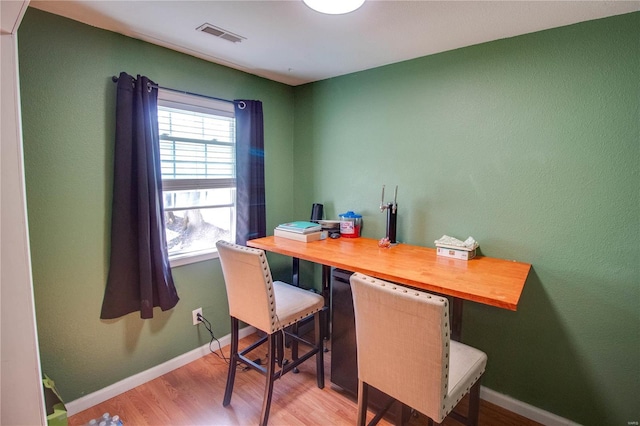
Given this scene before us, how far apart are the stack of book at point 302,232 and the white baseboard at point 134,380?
101cm

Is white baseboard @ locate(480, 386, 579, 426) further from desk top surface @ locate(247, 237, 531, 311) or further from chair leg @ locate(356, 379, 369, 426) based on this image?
chair leg @ locate(356, 379, 369, 426)

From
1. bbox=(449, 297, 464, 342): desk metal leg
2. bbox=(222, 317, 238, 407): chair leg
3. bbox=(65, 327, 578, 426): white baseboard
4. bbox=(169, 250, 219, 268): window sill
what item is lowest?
bbox=(65, 327, 578, 426): white baseboard

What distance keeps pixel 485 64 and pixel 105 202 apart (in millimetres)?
2435

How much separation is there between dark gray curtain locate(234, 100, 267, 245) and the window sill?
0.80ft

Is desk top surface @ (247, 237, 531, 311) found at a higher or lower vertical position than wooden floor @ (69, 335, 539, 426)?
higher

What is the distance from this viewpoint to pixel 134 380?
215cm

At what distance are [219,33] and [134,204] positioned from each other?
114cm

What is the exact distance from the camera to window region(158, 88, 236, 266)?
228cm

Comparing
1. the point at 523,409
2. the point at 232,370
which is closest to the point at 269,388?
the point at 232,370

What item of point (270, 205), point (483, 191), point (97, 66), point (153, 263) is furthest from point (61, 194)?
point (483, 191)

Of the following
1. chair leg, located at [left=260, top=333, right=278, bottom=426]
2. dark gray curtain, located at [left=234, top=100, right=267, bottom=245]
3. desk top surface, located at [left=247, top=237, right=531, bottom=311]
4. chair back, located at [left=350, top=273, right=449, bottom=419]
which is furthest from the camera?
dark gray curtain, located at [left=234, top=100, right=267, bottom=245]

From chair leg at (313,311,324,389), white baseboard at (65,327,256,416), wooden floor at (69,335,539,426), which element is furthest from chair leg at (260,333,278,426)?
white baseboard at (65,327,256,416)

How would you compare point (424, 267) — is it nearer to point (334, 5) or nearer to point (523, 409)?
point (523, 409)

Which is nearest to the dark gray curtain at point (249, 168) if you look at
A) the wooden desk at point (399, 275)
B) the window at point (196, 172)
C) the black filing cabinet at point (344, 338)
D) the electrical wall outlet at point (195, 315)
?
the window at point (196, 172)
